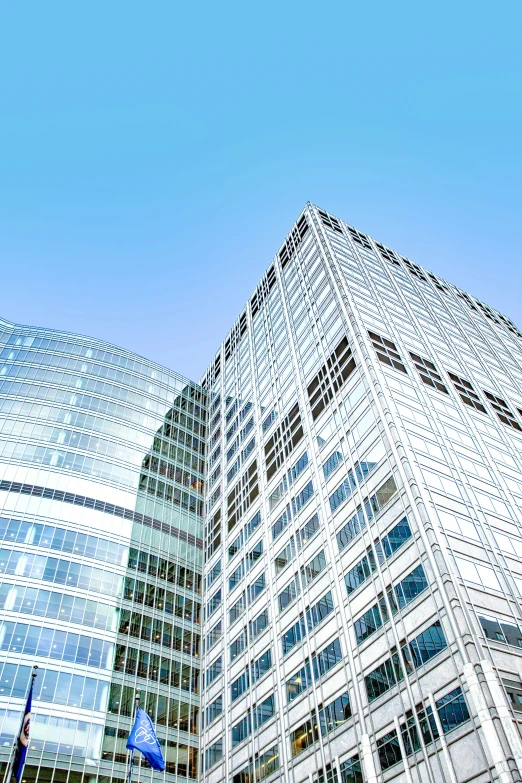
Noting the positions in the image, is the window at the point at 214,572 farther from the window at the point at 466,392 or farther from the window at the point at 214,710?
the window at the point at 466,392

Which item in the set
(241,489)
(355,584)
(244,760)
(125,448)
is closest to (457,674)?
(355,584)

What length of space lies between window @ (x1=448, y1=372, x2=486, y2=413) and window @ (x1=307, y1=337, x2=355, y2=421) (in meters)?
10.5

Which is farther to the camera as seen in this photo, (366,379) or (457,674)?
(366,379)

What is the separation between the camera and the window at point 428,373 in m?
51.1

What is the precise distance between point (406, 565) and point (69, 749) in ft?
91.7

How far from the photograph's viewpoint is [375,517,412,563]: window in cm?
3469

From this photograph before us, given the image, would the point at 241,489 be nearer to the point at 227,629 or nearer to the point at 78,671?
the point at 227,629

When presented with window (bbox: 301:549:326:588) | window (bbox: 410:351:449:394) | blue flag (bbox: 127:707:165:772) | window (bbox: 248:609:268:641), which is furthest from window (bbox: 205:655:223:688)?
window (bbox: 410:351:449:394)

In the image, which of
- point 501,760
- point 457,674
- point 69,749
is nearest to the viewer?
point 501,760

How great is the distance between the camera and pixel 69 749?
43.2 meters

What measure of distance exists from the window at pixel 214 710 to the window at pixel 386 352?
29.5 m

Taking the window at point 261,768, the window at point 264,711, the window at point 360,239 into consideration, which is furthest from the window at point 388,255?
the window at point 261,768

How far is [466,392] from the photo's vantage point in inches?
2125

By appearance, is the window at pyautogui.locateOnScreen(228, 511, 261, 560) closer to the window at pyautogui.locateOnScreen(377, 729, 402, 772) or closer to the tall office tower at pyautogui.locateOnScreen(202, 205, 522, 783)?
the tall office tower at pyautogui.locateOnScreen(202, 205, 522, 783)
